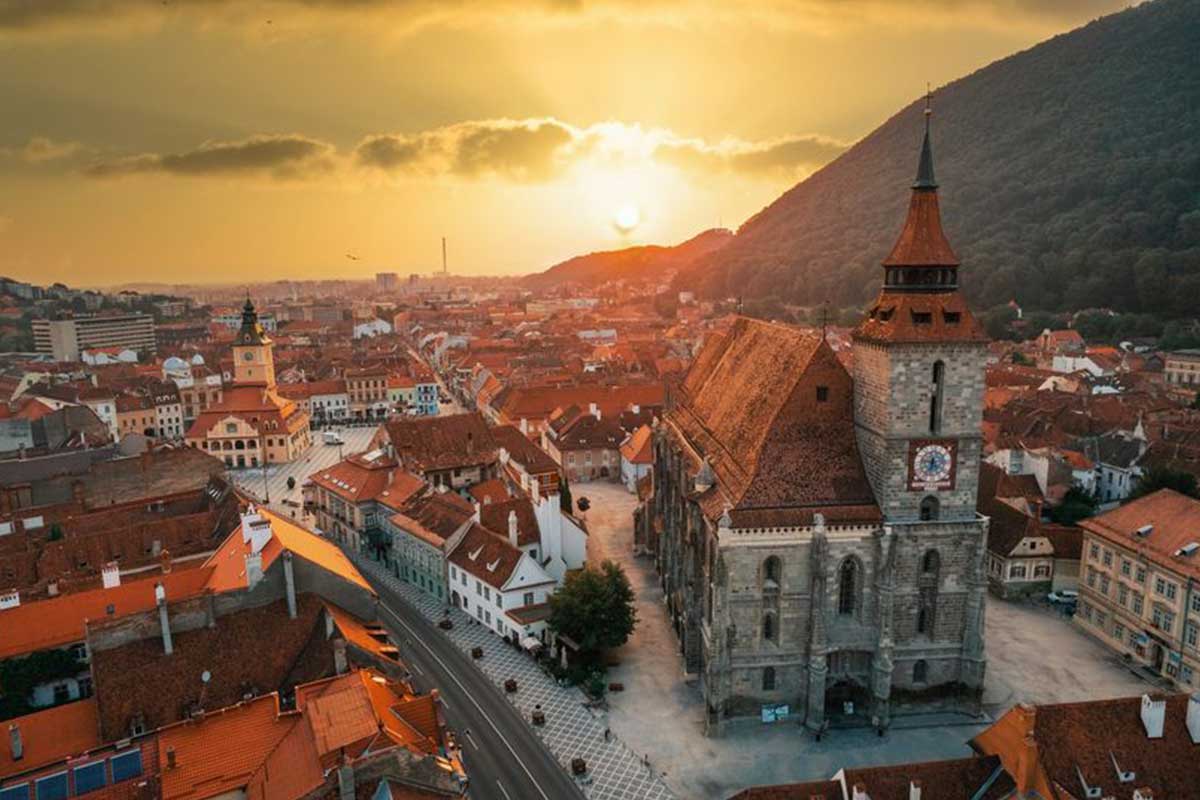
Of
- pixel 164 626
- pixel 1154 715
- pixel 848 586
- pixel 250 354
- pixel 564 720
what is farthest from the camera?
pixel 250 354

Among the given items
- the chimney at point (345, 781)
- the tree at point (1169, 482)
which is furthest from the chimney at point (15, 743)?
the tree at point (1169, 482)

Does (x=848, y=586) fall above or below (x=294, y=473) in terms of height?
above

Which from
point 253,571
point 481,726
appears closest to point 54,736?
point 253,571

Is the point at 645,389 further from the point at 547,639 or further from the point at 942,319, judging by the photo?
the point at 942,319

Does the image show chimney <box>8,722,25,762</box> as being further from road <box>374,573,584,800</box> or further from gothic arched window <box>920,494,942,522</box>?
gothic arched window <box>920,494,942,522</box>

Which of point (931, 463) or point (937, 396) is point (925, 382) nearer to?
point (937, 396)

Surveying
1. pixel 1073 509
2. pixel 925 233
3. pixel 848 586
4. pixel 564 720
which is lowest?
pixel 564 720

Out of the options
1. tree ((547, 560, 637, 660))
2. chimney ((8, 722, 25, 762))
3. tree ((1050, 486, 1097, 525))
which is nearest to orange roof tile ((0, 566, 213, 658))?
chimney ((8, 722, 25, 762))
